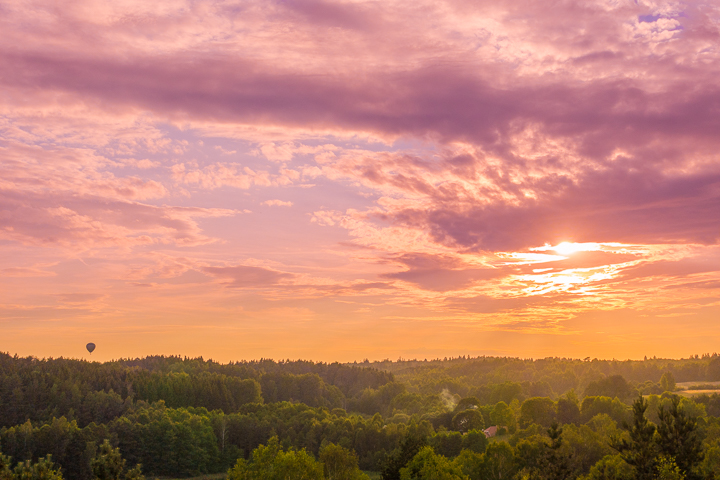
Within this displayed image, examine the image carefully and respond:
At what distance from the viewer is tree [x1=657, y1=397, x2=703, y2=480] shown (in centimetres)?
7988

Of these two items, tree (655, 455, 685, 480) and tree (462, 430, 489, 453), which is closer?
tree (655, 455, 685, 480)

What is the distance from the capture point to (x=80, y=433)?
157 meters

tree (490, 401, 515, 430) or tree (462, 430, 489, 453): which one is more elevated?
tree (490, 401, 515, 430)

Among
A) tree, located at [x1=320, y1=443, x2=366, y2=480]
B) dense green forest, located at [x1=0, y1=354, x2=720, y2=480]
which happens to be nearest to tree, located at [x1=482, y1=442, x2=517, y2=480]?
dense green forest, located at [x1=0, y1=354, x2=720, y2=480]

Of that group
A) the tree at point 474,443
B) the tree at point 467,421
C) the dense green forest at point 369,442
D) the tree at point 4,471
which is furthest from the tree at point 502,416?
the tree at point 4,471

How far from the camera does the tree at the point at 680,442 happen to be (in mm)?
79875

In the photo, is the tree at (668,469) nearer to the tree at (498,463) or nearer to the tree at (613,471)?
the tree at (613,471)

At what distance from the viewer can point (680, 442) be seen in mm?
80750

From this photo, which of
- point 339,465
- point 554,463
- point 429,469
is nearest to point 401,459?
point 429,469

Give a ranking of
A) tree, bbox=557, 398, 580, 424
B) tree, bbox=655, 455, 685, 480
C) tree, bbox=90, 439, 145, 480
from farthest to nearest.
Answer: tree, bbox=557, 398, 580, 424
tree, bbox=655, 455, 685, 480
tree, bbox=90, 439, 145, 480

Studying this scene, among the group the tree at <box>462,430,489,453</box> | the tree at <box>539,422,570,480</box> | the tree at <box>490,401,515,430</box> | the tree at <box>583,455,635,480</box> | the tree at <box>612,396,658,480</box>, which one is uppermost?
the tree at <box>612,396,658,480</box>

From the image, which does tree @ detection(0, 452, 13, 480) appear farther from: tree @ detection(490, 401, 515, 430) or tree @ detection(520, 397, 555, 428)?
tree @ detection(490, 401, 515, 430)

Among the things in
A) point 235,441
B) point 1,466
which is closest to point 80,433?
point 235,441

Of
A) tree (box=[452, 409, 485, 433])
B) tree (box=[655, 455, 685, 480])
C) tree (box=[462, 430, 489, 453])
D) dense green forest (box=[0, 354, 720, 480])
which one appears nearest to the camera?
tree (box=[655, 455, 685, 480])
